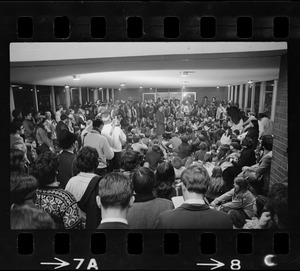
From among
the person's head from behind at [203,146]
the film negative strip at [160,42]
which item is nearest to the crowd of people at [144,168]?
the person's head from behind at [203,146]

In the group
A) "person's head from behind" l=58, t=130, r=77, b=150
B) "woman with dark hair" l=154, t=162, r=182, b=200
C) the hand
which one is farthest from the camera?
"person's head from behind" l=58, t=130, r=77, b=150

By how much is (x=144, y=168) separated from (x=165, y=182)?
20 cm

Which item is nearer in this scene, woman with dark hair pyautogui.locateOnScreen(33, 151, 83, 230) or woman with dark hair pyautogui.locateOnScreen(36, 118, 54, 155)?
woman with dark hair pyautogui.locateOnScreen(33, 151, 83, 230)

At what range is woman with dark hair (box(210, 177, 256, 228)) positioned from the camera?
135 inches

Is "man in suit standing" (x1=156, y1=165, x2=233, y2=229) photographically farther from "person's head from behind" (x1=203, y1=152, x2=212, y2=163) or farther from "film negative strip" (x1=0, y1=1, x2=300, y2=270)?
"person's head from behind" (x1=203, y1=152, x2=212, y2=163)

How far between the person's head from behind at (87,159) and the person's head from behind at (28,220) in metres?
0.47

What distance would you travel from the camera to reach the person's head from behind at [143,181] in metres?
3.19

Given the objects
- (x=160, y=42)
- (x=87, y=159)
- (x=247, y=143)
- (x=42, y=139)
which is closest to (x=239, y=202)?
(x=247, y=143)

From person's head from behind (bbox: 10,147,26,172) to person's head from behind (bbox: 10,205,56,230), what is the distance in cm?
34

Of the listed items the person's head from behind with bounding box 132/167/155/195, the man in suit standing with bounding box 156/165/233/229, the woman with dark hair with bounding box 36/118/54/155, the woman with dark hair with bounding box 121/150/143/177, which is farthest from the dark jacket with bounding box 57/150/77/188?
the man in suit standing with bounding box 156/165/233/229

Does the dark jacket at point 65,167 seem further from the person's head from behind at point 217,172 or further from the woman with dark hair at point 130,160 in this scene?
the person's head from behind at point 217,172

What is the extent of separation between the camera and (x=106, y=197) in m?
3.20

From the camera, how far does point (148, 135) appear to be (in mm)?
3709

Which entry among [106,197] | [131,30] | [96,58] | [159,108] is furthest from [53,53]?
[106,197]
